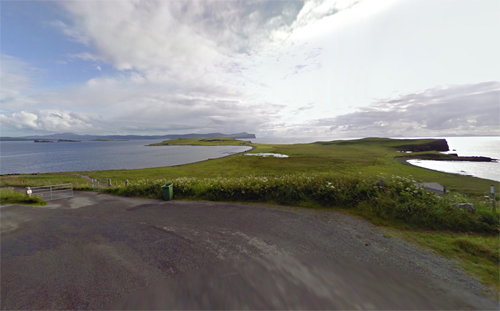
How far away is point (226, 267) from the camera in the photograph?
173 inches

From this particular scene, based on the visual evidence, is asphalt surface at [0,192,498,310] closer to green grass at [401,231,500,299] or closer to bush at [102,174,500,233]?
green grass at [401,231,500,299]

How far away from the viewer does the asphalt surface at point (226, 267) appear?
3.48 meters

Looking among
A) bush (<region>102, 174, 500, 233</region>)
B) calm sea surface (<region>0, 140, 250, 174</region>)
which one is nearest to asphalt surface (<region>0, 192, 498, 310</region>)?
bush (<region>102, 174, 500, 233</region>)

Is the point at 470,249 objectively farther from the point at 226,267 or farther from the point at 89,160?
the point at 89,160

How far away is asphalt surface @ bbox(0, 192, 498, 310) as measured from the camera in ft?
11.4

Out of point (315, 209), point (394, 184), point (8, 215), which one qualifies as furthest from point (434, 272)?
point (8, 215)

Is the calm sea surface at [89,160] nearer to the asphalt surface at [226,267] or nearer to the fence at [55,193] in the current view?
the fence at [55,193]

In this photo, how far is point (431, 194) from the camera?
24.9 feet

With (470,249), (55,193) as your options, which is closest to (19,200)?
(55,193)

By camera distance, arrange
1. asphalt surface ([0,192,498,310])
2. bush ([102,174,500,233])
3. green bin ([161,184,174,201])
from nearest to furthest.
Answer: asphalt surface ([0,192,498,310])
bush ([102,174,500,233])
green bin ([161,184,174,201])

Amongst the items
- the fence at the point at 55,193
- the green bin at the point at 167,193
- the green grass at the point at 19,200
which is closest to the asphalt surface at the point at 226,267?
the green bin at the point at 167,193

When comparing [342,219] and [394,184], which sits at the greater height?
[394,184]

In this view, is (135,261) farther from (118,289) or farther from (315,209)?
(315,209)

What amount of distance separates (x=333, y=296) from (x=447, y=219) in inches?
230
